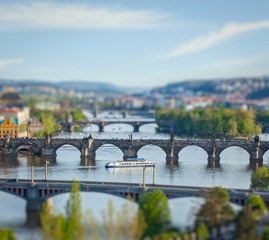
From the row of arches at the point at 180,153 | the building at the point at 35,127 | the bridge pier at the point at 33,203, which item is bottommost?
the bridge pier at the point at 33,203

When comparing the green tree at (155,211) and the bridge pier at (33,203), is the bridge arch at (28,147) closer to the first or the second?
the bridge pier at (33,203)

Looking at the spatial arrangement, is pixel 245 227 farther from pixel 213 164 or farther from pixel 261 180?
pixel 213 164

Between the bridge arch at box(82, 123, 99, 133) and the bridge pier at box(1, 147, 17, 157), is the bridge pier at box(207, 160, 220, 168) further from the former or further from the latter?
the bridge arch at box(82, 123, 99, 133)

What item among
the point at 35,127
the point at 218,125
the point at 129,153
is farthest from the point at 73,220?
the point at 218,125

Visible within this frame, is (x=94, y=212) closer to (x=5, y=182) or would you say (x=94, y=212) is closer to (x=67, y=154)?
(x=5, y=182)

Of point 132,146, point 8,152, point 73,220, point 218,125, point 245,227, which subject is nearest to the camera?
point 245,227

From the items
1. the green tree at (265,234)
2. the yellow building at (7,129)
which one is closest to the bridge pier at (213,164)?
the green tree at (265,234)

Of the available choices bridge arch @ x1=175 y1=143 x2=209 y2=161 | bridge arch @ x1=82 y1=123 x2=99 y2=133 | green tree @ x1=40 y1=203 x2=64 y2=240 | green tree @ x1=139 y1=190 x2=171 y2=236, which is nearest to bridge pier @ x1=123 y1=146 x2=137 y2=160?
bridge arch @ x1=175 y1=143 x2=209 y2=161
